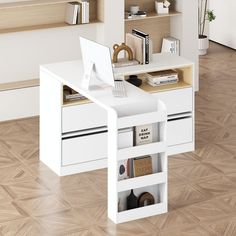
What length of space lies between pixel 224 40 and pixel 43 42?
3668 mm

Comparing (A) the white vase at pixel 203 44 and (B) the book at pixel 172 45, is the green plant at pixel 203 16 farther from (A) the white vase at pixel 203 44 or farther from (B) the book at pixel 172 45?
(B) the book at pixel 172 45

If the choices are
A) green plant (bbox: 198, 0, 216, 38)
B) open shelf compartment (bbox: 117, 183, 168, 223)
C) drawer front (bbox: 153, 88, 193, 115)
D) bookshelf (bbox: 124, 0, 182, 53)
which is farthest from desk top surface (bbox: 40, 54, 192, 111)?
green plant (bbox: 198, 0, 216, 38)

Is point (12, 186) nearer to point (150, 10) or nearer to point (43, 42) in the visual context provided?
point (43, 42)

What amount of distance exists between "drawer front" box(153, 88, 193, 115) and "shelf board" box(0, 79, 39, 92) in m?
1.72

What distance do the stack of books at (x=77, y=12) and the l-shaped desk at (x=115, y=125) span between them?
1.38 meters

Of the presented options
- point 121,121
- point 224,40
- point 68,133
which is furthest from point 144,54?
point 224,40

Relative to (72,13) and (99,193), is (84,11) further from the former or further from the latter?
(99,193)

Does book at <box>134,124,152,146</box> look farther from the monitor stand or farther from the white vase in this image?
the white vase

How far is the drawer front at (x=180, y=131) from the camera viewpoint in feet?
26.4

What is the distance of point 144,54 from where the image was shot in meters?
7.89

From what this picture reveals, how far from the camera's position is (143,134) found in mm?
6656

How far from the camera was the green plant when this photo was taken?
38.1ft

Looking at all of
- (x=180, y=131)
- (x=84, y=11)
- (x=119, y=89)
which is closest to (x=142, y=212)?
(x=119, y=89)

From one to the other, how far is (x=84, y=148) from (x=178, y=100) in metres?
1.05
